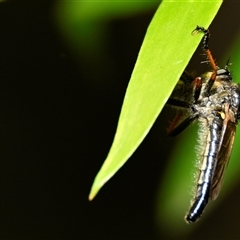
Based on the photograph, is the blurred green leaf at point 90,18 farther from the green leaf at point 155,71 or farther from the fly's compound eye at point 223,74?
the green leaf at point 155,71

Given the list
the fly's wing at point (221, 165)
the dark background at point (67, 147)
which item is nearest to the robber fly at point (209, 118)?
the fly's wing at point (221, 165)

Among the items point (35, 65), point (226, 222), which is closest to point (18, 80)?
point (35, 65)

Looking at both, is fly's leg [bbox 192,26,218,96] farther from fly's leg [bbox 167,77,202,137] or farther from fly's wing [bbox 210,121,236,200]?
fly's wing [bbox 210,121,236,200]

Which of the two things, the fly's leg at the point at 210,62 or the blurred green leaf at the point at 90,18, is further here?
the blurred green leaf at the point at 90,18

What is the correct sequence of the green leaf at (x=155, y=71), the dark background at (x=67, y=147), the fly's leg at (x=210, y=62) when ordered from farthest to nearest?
the dark background at (x=67, y=147)
the fly's leg at (x=210, y=62)
the green leaf at (x=155, y=71)

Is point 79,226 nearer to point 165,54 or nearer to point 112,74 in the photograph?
point 112,74

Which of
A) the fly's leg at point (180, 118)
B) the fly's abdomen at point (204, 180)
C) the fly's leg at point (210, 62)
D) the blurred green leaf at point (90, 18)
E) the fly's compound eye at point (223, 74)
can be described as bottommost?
the fly's abdomen at point (204, 180)

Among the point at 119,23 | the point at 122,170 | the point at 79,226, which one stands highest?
the point at 119,23

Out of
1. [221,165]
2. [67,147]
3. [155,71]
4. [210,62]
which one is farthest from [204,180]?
[67,147]
